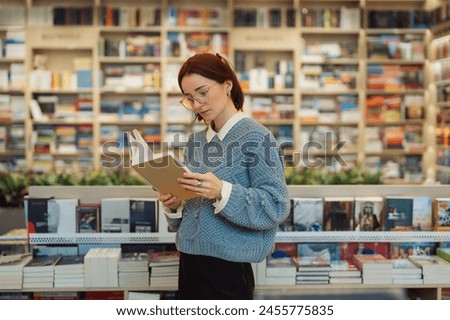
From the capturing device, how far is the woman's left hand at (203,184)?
5.03 ft

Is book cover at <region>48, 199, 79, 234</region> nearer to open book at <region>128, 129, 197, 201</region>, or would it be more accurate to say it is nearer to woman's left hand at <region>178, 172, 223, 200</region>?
open book at <region>128, 129, 197, 201</region>

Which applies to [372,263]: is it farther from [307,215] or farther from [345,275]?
[307,215]

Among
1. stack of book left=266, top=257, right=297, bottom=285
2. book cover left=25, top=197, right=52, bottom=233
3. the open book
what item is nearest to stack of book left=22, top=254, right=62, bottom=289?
book cover left=25, top=197, right=52, bottom=233

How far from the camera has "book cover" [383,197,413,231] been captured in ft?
8.86

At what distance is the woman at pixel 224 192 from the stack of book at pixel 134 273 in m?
0.80

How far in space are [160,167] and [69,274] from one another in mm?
1158

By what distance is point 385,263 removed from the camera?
2.62m

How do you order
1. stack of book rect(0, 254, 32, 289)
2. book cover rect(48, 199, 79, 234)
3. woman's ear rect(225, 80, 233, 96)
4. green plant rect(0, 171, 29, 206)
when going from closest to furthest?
woman's ear rect(225, 80, 233, 96), stack of book rect(0, 254, 32, 289), book cover rect(48, 199, 79, 234), green plant rect(0, 171, 29, 206)

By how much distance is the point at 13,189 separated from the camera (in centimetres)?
350

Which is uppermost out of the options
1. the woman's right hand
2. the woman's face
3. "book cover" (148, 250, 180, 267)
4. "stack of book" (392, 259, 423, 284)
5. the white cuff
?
the woman's face

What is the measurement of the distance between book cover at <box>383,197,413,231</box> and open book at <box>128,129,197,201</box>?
133cm

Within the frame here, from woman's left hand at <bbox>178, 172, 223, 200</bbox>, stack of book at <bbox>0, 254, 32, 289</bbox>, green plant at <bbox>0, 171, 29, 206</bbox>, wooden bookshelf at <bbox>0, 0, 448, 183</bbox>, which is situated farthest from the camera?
wooden bookshelf at <bbox>0, 0, 448, 183</bbox>

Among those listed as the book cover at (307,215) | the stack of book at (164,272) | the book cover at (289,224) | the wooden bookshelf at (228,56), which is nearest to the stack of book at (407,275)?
the book cover at (307,215)

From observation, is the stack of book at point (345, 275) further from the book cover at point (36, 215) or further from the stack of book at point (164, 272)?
the book cover at point (36, 215)
